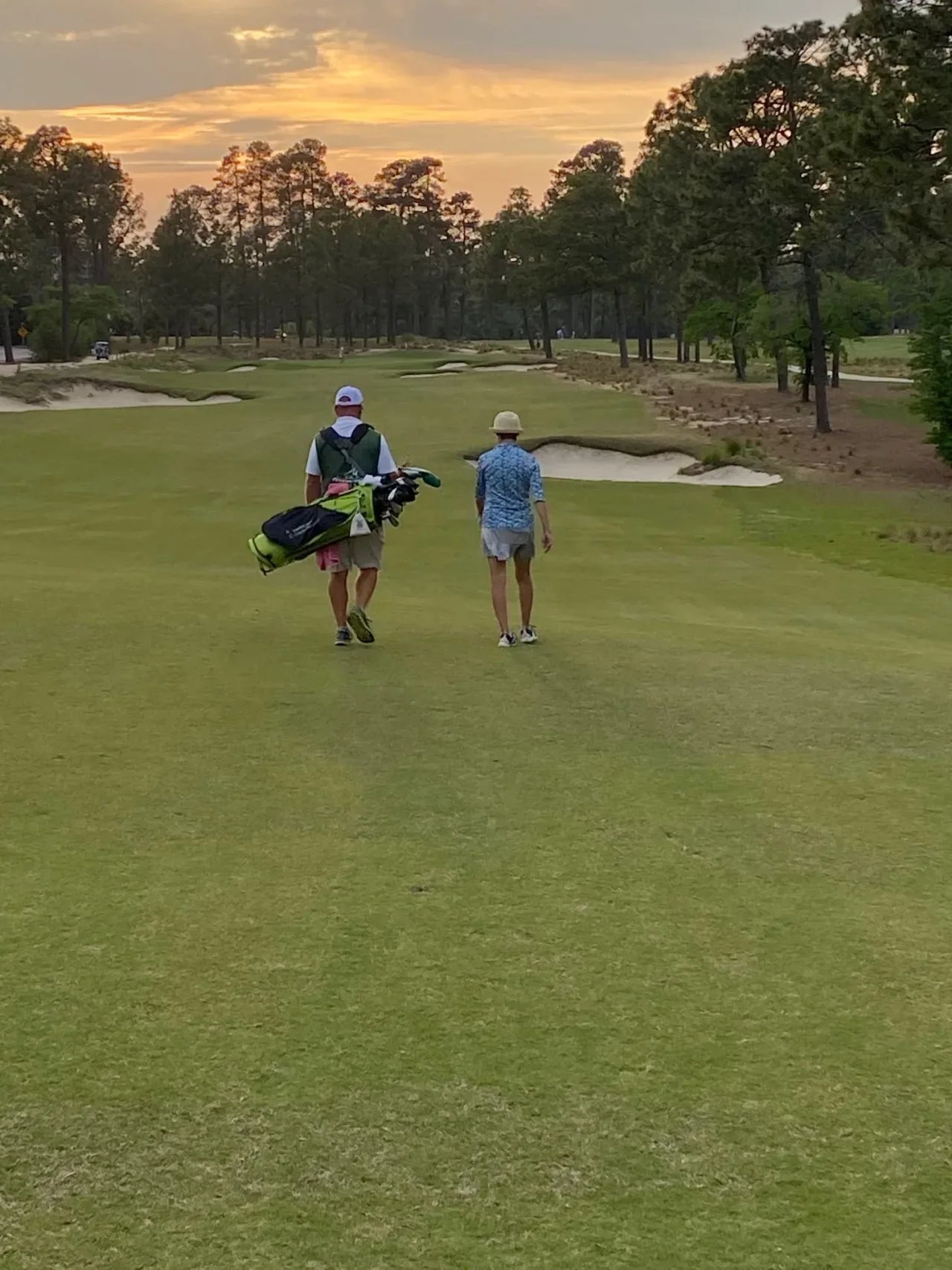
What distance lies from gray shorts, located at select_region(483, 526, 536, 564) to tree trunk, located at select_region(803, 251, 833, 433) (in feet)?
99.6

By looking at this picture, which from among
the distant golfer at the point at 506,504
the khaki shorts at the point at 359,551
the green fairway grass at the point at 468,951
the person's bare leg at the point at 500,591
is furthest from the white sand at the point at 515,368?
the green fairway grass at the point at 468,951

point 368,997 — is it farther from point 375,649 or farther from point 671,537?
point 671,537

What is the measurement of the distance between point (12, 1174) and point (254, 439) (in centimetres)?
3446

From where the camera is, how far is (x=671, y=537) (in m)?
22.1

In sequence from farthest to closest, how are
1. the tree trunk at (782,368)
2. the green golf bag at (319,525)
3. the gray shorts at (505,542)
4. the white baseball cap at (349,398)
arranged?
1. the tree trunk at (782,368)
2. the gray shorts at (505,542)
3. the white baseball cap at (349,398)
4. the green golf bag at (319,525)

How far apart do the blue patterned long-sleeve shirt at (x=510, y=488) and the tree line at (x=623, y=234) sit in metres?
15.8

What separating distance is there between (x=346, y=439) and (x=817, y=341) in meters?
32.9

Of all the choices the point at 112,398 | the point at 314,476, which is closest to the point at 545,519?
the point at 314,476

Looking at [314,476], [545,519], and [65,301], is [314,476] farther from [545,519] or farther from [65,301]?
[65,301]

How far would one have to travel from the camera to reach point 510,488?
34.1 ft

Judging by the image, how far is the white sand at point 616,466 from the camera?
1224 inches

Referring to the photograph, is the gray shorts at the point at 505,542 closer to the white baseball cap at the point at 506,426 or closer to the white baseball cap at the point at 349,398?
the white baseball cap at the point at 506,426

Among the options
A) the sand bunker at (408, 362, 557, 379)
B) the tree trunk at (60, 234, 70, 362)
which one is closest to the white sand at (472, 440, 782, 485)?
the sand bunker at (408, 362, 557, 379)

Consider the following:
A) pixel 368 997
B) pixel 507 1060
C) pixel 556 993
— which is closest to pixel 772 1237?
pixel 507 1060
